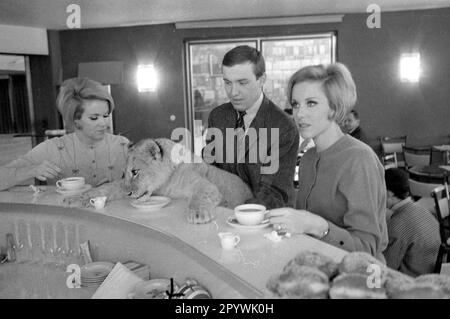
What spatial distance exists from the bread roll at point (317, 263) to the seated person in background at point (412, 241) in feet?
6.02

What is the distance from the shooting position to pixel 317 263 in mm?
863

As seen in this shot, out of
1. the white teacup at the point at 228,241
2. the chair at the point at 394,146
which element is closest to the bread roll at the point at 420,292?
the white teacup at the point at 228,241

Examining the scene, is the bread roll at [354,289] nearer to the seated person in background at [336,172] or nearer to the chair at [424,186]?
the seated person in background at [336,172]

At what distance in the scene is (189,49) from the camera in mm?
7172

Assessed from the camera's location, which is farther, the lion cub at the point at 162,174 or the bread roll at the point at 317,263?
the lion cub at the point at 162,174

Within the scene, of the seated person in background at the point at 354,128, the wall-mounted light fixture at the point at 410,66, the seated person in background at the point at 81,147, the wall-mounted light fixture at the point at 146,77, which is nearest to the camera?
the seated person in background at the point at 81,147

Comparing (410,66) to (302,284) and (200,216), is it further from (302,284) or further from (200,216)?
(302,284)

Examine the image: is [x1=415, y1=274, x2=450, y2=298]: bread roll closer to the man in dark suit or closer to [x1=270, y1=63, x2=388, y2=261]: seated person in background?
[x1=270, y1=63, x2=388, y2=261]: seated person in background

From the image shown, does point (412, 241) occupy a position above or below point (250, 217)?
below

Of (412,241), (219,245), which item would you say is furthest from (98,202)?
(412,241)

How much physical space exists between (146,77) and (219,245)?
6153mm

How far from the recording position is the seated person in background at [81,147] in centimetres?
234

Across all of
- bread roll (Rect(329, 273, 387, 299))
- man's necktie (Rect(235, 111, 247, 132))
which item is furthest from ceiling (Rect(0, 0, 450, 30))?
bread roll (Rect(329, 273, 387, 299))
